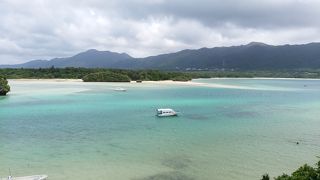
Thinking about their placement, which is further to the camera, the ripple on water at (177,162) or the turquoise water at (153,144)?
the ripple on water at (177,162)

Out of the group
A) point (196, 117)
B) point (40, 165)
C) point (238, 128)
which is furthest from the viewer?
point (196, 117)

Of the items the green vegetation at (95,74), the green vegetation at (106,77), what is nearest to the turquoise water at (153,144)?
the green vegetation at (106,77)

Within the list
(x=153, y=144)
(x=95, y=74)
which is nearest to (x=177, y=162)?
(x=153, y=144)

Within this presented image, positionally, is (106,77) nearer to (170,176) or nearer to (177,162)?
(177,162)

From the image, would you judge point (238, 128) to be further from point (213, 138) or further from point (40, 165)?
point (40, 165)

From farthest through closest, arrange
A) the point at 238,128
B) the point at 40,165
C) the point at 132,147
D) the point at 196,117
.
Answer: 1. the point at 196,117
2. the point at 238,128
3. the point at 132,147
4. the point at 40,165

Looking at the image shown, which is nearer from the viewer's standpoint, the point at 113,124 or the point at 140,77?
the point at 113,124

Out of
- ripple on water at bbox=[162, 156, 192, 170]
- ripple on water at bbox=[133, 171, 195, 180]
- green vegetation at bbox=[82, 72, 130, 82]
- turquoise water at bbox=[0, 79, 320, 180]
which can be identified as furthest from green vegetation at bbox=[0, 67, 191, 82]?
ripple on water at bbox=[133, 171, 195, 180]

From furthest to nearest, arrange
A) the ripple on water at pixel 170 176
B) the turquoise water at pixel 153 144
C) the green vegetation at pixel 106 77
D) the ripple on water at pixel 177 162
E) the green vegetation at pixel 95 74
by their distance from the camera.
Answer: the green vegetation at pixel 95 74 < the green vegetation at pixel 106 77 < the ripple on water at pixel 177 162 < the turquoise water at pixel 153 144 < the ripple on water at pixel 170 176

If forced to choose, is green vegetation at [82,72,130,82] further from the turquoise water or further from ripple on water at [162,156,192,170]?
ripple on water at [162,156,192,170]

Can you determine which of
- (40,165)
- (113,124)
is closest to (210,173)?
(40,165)

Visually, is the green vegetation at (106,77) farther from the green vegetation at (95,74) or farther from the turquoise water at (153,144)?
the turquoise water at (153,144)
